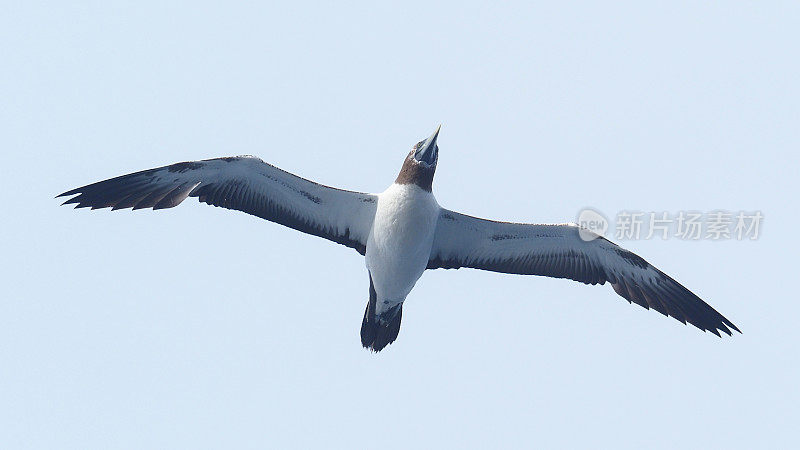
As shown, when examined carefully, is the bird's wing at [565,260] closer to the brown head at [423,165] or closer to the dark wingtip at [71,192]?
the brown head at [423,165]

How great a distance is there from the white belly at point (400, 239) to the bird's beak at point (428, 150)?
0.46 meters

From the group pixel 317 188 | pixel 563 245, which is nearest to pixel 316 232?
pixel 317 188

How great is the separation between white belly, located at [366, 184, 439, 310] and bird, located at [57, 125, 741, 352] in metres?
0.02

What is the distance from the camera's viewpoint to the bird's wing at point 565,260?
20.1m

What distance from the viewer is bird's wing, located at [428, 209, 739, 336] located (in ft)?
66.0

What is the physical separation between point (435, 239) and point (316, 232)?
1.96 metres

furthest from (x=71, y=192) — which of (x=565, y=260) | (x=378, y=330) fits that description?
(x=565, y=260)

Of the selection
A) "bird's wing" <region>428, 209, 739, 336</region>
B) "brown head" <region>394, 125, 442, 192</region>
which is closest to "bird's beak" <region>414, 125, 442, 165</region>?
"brown head" <region>394, 125, 442, 192</region>

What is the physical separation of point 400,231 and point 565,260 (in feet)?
10.5

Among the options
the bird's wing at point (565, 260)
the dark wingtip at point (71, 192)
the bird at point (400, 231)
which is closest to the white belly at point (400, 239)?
the bird at point (400, 231)

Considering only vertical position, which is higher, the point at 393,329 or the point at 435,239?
the point at 435,239

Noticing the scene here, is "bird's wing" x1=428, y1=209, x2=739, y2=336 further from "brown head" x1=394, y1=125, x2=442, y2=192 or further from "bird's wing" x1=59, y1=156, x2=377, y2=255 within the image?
"bird's wing" x1=59, y1=156, x2=377, y2=255

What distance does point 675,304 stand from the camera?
20.8 meters

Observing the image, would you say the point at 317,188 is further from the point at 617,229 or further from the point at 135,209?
the point at 617,229
